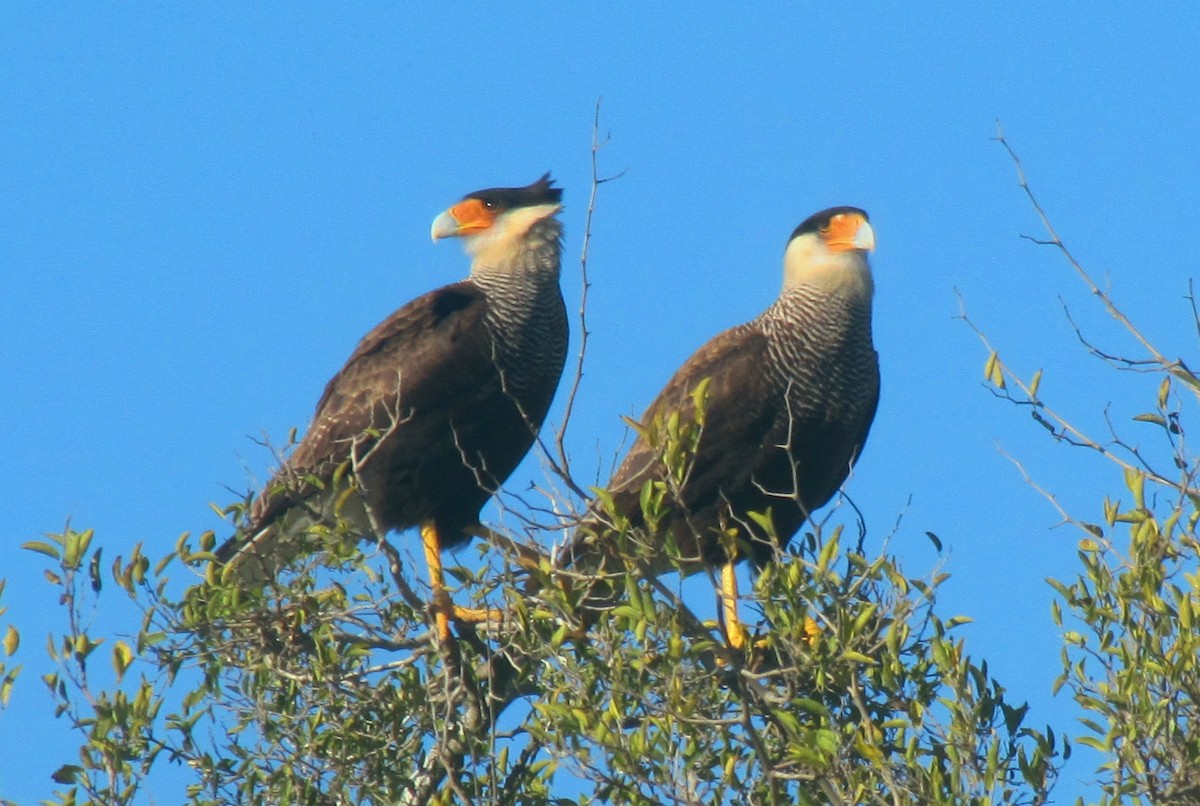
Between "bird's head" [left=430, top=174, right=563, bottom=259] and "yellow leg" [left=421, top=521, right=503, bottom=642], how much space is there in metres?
1.22

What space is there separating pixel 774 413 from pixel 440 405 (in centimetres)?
123

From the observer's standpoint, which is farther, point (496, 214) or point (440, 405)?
point (496, 214)

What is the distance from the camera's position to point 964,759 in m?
4.29

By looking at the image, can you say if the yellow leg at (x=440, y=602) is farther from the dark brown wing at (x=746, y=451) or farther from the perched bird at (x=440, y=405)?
the dark brown wing at (x=746, y=451)

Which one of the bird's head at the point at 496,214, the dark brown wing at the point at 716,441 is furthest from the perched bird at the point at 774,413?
the bird's head at the point at 496,214

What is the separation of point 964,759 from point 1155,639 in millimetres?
554

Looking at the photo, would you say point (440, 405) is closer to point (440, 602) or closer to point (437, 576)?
point (437, 576)

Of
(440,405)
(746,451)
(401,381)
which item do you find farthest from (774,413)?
(401,381)

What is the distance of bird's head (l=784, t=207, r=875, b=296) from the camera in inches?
281

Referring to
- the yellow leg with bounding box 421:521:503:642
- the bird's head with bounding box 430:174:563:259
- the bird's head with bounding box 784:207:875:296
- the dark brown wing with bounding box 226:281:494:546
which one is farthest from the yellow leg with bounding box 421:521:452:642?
the bird's head with bounding box 784:207:875:296

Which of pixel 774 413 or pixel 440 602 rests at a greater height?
pixel 774 413

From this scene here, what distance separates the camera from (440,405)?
21.6 ft

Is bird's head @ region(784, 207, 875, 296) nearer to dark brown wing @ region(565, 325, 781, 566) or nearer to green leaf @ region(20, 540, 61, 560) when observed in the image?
dark brown wing @ region(565, 325, 781, 566)

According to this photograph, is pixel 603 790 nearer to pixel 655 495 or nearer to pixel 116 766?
pixel 655 495
